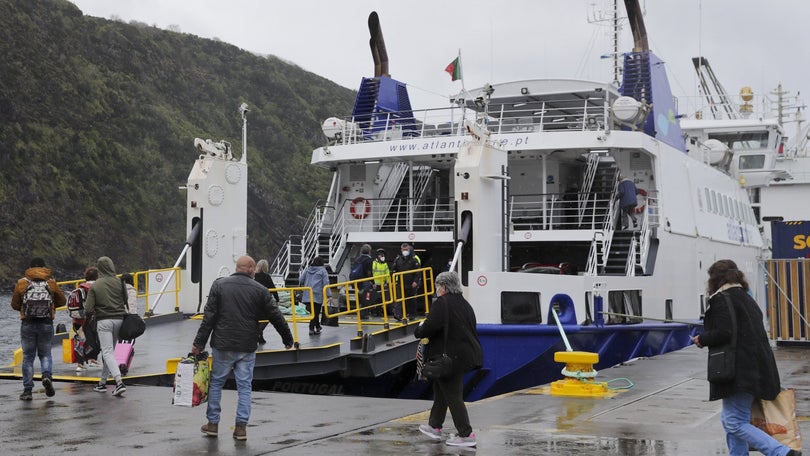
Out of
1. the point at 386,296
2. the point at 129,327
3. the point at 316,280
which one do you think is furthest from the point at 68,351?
the point at 386,296

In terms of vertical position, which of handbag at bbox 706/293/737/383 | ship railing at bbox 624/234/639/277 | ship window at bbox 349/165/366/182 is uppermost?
ship window at bbox 349/165/366/182

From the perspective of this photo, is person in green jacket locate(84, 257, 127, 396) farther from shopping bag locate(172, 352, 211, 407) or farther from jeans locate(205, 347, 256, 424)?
jeans locate(205, 347, 256, 424)

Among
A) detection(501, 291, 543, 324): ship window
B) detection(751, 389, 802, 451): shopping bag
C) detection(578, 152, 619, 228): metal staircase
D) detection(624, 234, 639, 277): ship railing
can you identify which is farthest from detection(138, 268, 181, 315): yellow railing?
detection(751, 389, 802, 451): shopping bag

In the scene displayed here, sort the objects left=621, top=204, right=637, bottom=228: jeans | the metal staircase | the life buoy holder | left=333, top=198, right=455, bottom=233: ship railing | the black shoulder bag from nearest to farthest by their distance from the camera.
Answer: the black shoulder bag < left=621, top=204, right=637, bottom=228: jeans < the life buoy holder < the metal staircase < left=333, top=198, right=455, bottom=233: ship railing

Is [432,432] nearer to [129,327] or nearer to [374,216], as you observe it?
[129,327]

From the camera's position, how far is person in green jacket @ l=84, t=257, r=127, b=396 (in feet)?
35.8

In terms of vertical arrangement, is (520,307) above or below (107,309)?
below

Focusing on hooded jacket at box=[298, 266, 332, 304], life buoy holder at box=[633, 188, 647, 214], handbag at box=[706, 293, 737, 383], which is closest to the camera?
handbag at box=[706, 293, 737, 383]

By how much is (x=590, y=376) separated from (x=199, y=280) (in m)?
8.47

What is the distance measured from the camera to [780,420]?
6668 mm

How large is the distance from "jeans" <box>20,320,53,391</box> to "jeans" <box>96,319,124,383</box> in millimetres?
582

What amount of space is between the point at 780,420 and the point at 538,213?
42.5ft

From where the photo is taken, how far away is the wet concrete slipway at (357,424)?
775 cm

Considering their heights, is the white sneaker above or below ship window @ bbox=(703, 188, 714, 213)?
below
